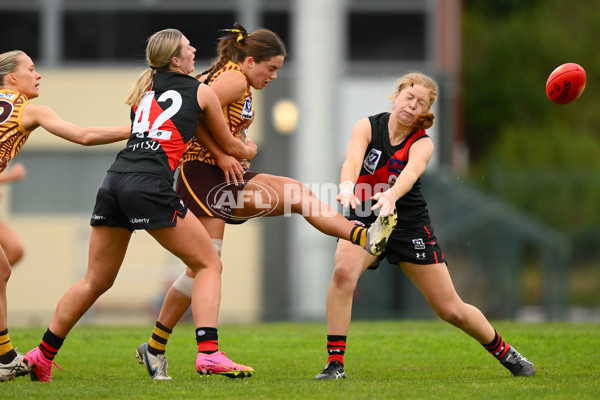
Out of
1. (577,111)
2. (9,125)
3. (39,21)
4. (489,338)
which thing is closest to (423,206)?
(489,338)

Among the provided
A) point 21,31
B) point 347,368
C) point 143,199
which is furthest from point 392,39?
point 143,199

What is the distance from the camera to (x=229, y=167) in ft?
19.8

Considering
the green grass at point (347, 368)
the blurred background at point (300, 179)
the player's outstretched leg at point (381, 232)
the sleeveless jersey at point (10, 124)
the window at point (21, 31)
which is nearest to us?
the green grass at point (347, 368)

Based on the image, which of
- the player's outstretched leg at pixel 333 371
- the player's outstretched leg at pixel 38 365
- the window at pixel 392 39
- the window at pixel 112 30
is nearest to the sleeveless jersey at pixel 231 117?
the player's outstretched leg at pixel 333 371

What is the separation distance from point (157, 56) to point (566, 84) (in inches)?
115

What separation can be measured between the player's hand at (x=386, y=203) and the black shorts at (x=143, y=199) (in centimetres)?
110

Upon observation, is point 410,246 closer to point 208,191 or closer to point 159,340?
point 208,191

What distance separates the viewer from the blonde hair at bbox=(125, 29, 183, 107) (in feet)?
19.2

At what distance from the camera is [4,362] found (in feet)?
19.7

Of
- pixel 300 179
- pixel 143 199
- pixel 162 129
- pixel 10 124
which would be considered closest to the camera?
pixel 143 199

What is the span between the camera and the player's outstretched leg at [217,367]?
18.5 ft

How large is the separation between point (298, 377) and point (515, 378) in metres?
1.33

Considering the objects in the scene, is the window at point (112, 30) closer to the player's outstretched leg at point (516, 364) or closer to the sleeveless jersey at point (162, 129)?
the sleeveless jersey at point (162, 129)

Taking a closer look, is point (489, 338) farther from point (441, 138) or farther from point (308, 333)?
point (441, 138)
